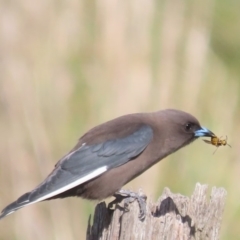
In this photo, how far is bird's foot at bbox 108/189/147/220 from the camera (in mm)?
4180

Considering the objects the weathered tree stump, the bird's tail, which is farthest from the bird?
the weathered tree stump

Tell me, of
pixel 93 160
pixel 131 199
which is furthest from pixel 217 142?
pixel 131 199

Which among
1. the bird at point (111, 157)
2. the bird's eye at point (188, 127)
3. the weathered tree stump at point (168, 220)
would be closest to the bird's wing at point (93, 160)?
the bird at point (111, 157)

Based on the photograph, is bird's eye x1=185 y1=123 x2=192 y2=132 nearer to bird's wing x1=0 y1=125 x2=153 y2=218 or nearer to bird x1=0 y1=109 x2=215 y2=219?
bird x1=0 y1=109 x2=215 y2=219

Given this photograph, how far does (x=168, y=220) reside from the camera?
397cm

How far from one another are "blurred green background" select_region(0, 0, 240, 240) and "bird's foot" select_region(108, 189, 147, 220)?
826 mm

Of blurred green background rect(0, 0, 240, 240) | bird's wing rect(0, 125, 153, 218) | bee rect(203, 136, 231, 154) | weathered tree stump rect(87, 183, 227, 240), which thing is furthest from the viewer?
blurred green background rect(0, 0, 240, 240)

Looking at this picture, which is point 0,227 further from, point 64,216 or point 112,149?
point 112,149

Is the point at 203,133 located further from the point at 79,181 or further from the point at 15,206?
the point at 15,206

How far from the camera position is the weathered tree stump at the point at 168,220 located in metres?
3.98

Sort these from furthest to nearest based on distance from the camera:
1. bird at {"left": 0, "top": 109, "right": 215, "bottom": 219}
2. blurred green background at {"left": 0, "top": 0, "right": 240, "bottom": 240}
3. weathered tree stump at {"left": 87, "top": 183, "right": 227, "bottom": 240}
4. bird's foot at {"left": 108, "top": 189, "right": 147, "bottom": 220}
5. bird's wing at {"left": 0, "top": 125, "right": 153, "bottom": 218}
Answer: blurred green background at {"left": 0, "top": 0, "right": 240, "bottom": 240} < bird at {"left": 0, "top": 109, "right": 215, "bottom": 219} < bird's wing at {"left": 0, "top": 125, "right": 153, "bottom": 218} < bird's foot at {"left": 108, "top": 189, "right": 147, "bottom": 220} < weathered tree stump at {"left": 87, "top": 183, "right": 227, "bottom": 240}

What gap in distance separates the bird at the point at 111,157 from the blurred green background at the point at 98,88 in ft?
2.03

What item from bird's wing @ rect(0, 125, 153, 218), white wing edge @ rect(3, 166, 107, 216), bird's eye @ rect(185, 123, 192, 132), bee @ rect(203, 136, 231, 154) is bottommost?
bee @ rect(203, 136, 231, 154)

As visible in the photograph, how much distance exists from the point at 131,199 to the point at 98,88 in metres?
1.55
